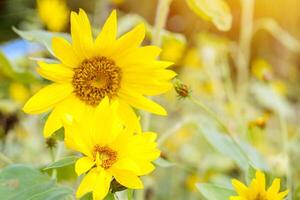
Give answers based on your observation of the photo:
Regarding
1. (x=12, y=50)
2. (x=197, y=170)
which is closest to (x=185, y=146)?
(x=197, y=170)

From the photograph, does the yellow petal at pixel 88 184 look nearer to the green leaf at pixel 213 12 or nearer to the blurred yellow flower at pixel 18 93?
the green leaf at pixel 213 12

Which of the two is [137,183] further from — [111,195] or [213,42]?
[213,42]

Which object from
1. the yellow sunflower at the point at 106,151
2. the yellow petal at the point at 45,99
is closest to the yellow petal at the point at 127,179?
the yellow sunflower at the point at 106,151

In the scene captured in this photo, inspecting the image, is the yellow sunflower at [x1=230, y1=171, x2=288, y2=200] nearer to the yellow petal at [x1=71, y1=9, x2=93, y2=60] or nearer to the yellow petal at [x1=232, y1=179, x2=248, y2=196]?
the yellow petal at [x1=232, y1=179, x2=248, y2=196]

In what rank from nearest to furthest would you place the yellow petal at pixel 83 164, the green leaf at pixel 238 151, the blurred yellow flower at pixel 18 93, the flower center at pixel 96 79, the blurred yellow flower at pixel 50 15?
the yellow petal at pixel 83 164 → the flower center at pixel 96 79 → the green leaf at pixel 238 151 → the blurred yellow flower at pixel 18 93 → the blurred yellow flower at pixel 50 15

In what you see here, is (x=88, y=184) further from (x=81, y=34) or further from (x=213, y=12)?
(x=213, y=12)

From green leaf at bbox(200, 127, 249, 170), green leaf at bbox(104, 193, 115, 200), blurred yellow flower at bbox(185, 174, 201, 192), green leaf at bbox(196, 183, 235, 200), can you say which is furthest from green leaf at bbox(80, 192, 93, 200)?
blurred yellow flower at bbox(185, 174, 201, 192)

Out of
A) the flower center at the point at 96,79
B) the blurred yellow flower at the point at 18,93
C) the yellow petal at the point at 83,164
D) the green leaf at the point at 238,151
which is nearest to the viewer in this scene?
the yellow petal at the point at 83,164

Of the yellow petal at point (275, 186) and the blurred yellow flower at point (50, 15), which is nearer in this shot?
the yellow petal at point (275, 186)
